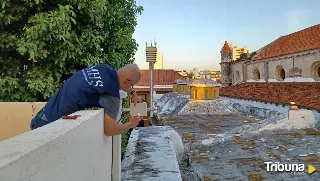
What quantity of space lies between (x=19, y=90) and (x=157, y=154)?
2.78m

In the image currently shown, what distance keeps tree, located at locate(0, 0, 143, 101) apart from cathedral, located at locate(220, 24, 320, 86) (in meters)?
15.4

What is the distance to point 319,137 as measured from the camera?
8.63m

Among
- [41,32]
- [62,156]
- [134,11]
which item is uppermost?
[134,11]

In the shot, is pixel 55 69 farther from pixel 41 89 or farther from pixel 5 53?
pixel 5 53

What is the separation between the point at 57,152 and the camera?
1317 mm

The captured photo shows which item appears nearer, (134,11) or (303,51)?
(134,11)

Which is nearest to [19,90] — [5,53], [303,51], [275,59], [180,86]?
[5,53]

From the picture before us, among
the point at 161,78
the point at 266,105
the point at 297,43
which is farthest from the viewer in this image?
the point at 161,78

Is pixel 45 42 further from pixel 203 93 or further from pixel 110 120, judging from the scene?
pixel 203 93

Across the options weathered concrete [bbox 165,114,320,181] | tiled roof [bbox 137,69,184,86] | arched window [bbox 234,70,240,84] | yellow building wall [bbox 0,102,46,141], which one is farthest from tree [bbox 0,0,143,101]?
tiled roof [bbox 137,69,184,86]

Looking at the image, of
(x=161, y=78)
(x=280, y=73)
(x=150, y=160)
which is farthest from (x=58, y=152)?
(x=161, y=78)

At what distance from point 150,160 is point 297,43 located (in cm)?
1975

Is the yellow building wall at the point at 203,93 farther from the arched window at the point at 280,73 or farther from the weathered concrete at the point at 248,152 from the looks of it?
the weathered concrete at the point at 248,152

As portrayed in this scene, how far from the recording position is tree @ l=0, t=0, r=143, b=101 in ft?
17.0
